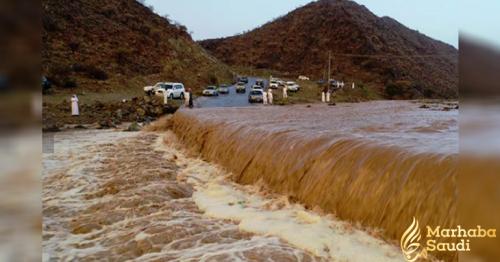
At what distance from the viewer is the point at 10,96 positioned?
0.95 meters

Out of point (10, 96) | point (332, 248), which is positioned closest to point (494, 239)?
point (332, 248)

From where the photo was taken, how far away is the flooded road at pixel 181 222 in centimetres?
364

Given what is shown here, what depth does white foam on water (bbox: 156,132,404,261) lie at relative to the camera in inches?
138

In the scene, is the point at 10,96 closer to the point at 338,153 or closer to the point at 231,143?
the point at 338,153

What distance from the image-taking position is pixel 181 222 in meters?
4.51

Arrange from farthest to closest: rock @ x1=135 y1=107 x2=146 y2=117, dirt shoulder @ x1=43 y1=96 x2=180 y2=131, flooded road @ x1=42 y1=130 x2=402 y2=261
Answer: rock @ x1=135 y1=107 x2=146 y2=117 < dirt shoulder @ x1=43 y1=96 x2=180 y2=131 < flooded road @ x1=42 y1=130 x2=402 y2=261

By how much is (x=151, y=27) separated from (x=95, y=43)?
21.8 feet
